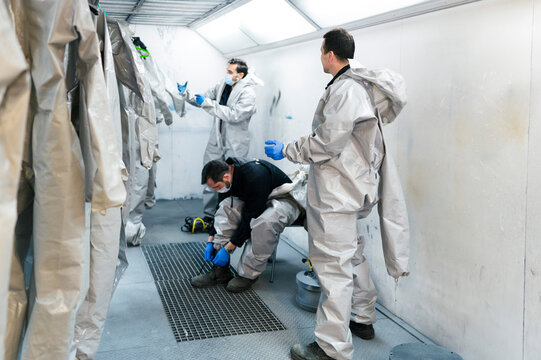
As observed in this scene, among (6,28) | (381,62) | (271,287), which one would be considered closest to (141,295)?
(271,287)

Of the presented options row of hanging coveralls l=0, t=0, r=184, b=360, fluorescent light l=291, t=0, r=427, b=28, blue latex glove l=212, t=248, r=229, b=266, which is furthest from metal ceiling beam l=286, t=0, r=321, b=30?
row of hanging coveralls l=0, t=0, r=184, b=360

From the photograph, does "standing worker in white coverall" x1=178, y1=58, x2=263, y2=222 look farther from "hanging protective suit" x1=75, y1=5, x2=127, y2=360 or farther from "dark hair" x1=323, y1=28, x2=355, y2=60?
"hanging protective suit" x1=75, y1=5, x2=127, y2=360

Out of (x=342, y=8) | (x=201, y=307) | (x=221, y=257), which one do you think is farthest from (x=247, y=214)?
(x=342, y=8)

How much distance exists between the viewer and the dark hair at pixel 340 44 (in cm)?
256

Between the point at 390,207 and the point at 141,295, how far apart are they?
1751mm

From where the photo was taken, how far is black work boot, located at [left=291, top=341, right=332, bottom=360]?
2.51 meters

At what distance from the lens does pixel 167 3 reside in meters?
4.60

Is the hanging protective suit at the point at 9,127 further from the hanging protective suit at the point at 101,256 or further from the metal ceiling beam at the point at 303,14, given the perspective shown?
the metal ceiling beam at the point at 303,14

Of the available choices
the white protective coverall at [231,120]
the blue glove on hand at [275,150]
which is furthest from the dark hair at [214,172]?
the white protective coverall at [231,120]

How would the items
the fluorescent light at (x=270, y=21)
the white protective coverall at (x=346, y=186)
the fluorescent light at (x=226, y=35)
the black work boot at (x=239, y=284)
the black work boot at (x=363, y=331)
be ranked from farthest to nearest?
1. the fluorescent light at (x=226, y=35)
2. the fluorescent light at (x=270, y=21)
3. the black work boot at (x=239, y=284)
4. the black work boot at (x=363, y=331)
5. the white protective coverall at (x=346, y=186)

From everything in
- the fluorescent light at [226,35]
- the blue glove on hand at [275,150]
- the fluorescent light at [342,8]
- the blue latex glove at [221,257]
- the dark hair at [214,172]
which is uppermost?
the fluorescent light at [226,35]

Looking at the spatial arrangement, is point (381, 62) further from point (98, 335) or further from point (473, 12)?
point (98, 335)

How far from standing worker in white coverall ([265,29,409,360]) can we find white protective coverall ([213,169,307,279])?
0.76 metres

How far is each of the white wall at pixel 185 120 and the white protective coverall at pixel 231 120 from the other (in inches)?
45.5
